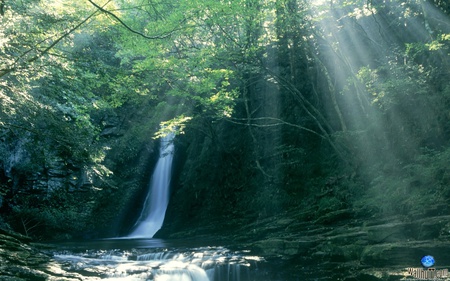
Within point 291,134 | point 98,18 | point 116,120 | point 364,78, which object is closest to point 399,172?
point 364,78

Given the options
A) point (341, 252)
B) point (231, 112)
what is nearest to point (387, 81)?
point (341, 252)

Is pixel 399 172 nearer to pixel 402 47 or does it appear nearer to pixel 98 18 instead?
pixel 402 47

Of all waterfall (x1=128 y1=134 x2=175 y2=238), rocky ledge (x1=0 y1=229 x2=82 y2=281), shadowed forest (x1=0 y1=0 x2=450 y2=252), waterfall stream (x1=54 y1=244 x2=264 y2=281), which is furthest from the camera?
waterfall (x1=128 y1=134 x2=175 y2=238)

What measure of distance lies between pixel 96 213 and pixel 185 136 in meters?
7.19

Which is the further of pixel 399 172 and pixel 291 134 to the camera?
pixel 291 134

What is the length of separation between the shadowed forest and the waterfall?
2.14ft

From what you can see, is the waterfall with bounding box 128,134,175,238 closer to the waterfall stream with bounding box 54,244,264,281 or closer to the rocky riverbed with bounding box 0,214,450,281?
the waterfall stream with bounding box 54,244,264,281

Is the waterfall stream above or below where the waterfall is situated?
below

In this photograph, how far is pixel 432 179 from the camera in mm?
9062

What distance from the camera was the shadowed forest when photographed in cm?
Result: 773

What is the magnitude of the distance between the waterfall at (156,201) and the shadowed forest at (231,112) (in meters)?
0.65

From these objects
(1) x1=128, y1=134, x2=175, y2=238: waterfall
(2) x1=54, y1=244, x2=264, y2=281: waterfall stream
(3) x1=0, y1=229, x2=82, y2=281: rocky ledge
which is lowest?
(2) x1=54, y1=244, x2=264, y2=281: waterfall stream

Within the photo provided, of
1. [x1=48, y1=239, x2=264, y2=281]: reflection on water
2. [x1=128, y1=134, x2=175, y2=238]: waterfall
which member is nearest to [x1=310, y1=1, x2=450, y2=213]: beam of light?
[x1=48, y1=239, x2=264, y2=281]: reflection on water

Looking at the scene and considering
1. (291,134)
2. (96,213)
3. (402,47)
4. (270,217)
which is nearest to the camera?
(402,47)
